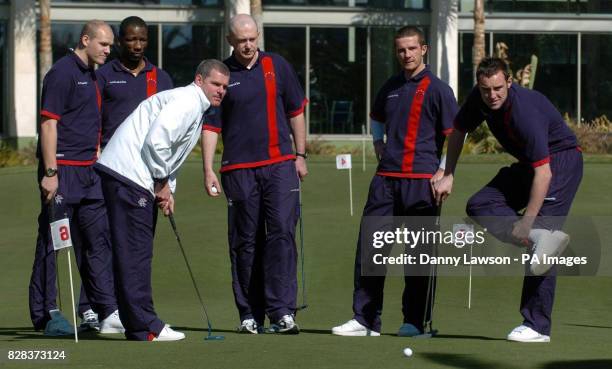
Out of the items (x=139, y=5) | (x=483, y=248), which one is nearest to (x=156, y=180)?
(x=483, y=248)

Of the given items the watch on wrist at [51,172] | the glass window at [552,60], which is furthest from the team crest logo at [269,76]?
the glass window at [552,60]

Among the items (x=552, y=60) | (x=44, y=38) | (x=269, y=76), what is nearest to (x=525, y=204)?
(x=269, y=76)

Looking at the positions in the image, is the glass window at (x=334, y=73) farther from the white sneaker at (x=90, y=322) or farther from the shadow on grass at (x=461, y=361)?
the shadow on grass at (x=461, y=361)

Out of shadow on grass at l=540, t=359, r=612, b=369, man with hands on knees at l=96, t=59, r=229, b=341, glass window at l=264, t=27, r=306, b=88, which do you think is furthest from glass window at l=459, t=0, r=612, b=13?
shadow on grass at l=540, t=359, r=612, b=369

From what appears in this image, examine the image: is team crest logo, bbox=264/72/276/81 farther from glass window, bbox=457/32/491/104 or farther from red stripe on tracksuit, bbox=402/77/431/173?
glass window, bbox=457/32/491/104

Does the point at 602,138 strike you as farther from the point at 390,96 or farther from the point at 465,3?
the point at 390,96

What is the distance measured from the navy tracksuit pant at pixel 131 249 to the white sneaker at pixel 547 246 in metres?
2.57

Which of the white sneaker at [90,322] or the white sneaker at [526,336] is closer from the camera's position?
the white sneaker at [526,336]

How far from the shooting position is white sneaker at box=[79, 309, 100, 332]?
427 inches

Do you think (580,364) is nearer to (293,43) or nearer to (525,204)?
(525,204)

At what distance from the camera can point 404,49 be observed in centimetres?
1033

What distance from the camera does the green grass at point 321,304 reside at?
27.9 ft

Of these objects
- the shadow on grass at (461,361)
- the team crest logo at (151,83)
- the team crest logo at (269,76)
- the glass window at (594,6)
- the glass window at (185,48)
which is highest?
the glass window at (594,6)

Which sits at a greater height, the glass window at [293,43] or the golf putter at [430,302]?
the glass window at [293,43]
